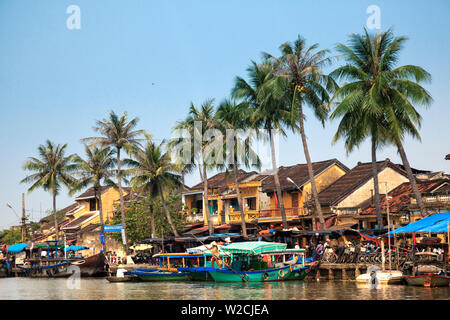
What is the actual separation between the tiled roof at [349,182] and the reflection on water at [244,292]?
1664cm

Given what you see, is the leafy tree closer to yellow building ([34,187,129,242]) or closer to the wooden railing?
the wooden railing

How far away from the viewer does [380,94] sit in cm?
3838

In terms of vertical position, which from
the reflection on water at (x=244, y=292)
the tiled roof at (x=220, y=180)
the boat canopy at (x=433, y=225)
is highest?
the tiled roof at (x=220, y=180)

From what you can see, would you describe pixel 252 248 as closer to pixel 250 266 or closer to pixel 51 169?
pixel 250 266

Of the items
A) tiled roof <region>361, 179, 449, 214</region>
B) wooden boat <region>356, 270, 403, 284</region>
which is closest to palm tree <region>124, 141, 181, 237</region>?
tiled roof <region>361, 179, 449, 214</region>

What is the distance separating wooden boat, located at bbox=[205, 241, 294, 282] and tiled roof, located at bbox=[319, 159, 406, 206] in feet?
47.2

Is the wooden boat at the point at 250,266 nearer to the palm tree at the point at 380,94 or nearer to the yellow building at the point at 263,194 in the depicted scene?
the palm tree at the point at 380,94

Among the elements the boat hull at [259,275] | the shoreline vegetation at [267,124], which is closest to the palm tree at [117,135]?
the shoreline vegetation at [267,124]

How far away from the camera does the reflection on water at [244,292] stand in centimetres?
2752

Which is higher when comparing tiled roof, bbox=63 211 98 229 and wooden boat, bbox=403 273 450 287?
tiled roof, bbox=63 211 98 229

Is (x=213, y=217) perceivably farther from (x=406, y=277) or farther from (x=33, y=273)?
(x=406, y=277)

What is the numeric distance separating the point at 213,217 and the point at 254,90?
17.3m

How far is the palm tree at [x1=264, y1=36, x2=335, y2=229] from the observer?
145ft
